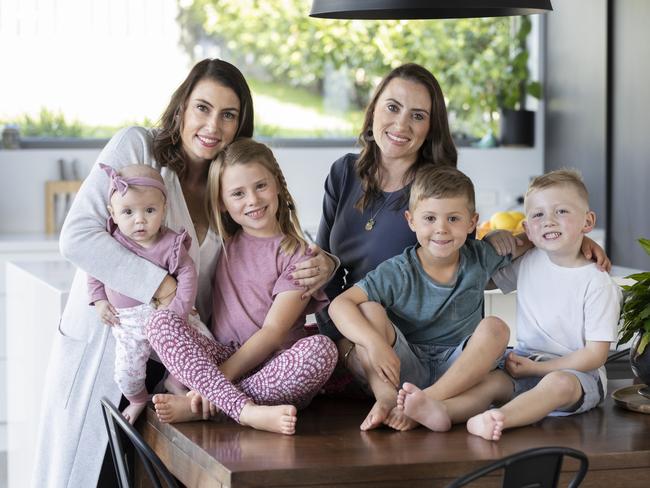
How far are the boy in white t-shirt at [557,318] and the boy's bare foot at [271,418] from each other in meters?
0.32

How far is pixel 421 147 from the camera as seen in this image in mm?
2617

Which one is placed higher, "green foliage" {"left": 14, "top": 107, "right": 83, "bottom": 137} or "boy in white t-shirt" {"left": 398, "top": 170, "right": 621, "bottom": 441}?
"green foliage" {"left": 14, "top": 107, "right": 83, "bottom": 137}

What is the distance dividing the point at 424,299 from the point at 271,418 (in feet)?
1.58

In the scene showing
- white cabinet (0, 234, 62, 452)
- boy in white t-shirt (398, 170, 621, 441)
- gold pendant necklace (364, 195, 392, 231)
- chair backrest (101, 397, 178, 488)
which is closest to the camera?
chair backrest (101, 397, 178, 488)

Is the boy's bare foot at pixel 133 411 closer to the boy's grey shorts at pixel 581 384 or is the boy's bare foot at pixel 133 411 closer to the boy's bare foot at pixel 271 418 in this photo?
the boy's bare foot at pixel 271 418

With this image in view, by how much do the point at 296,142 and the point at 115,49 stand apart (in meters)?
1.05

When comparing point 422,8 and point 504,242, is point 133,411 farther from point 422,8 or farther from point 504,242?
point 422,8

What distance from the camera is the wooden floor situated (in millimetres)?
1797

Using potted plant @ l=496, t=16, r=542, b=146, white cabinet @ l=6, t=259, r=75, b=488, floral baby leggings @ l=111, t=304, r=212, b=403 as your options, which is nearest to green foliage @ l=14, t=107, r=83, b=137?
white cabinet @ l=6, t=259, r=75, b=488

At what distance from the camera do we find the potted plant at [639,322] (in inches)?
88.2

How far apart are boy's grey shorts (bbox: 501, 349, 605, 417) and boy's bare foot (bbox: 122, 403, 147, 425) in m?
0.77

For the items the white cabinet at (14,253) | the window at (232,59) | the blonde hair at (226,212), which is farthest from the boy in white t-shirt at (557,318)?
the window at (232,59)

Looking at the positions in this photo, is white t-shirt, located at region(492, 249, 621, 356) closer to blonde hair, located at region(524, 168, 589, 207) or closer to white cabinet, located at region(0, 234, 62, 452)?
blonde hair, located at region(524, 168, 589, 207)

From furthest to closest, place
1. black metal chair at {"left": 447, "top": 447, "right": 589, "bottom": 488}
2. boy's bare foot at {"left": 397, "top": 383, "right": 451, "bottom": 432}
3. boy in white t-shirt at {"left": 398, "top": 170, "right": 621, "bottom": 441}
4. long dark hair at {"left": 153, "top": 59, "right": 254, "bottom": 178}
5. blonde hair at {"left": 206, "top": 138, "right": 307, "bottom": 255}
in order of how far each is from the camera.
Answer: long dark hair at {"left": 153, "top": 59, "right": 254, "bottom": 178}, blonde hair at {"left": 206, "top": 138, "right": 307, "bottom": 255}, boy in white t-shirt at {"left": 398, "top": 170, "right": 621, "bottom": 441}, boy's bare foot at {"left": 397, "top": 383, "right": 451, "bottom": 432}, black metal chair at {"left": 447, "top": 447, "right": 589, "bottom": 488}
